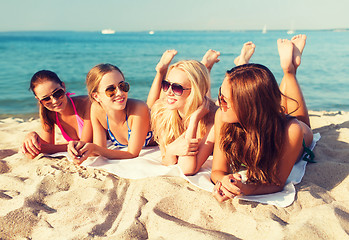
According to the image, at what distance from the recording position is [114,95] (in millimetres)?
3604

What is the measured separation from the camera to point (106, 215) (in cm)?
263

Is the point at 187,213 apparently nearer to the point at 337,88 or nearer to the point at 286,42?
the point at 286,42

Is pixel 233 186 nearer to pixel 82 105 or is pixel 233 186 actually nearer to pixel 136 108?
pixel 136 108

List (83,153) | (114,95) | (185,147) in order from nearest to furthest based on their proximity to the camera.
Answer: (185,147) → (83,153) → (114,95)

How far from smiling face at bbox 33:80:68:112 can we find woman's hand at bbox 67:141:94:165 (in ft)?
2.48

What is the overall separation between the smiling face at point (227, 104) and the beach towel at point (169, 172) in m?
0.73

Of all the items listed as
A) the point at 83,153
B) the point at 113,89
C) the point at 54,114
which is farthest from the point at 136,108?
the point at 54,114

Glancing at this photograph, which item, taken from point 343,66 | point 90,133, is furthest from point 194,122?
point 343,66

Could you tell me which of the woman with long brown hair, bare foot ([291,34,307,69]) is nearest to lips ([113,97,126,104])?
the woman with long brown hair

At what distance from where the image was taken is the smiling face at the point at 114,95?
3.59 metres

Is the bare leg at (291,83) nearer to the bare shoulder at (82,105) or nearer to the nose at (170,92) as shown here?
the nose at (170,92)

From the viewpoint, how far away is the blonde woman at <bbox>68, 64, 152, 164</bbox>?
359cm

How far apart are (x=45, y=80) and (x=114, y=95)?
92 centimetres

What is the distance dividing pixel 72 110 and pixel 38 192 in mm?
1499
